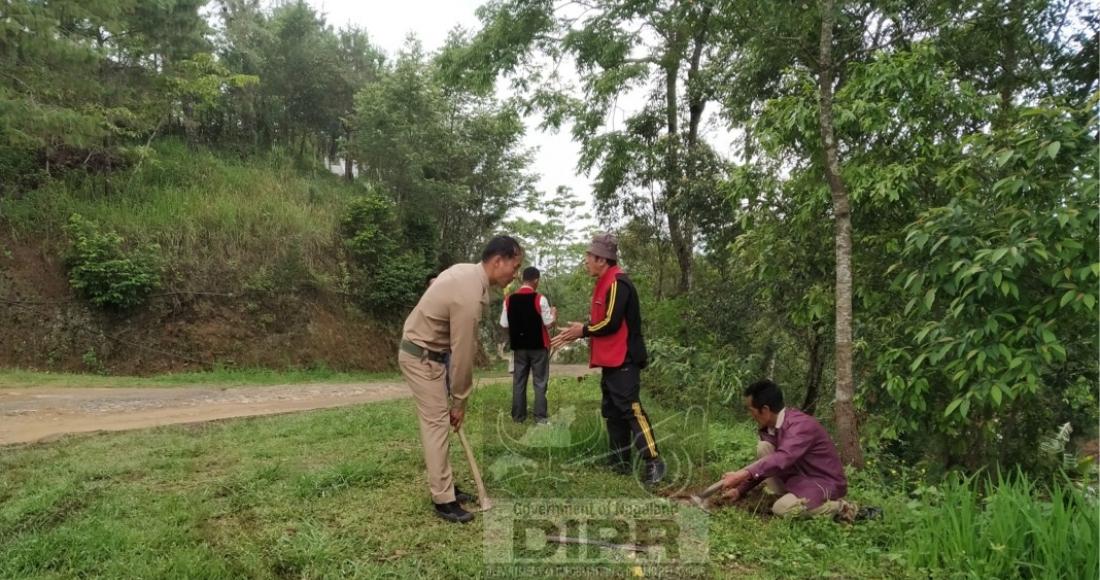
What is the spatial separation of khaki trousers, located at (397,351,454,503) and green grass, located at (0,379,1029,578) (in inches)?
9.2

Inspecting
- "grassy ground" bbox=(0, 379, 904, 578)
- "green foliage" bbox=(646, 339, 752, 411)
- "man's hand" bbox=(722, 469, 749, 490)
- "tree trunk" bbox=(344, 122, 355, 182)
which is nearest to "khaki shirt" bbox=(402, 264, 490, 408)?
"grassy ground" bbox=(0, 379, 904, 578)

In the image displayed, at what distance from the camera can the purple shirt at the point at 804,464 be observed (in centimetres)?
371

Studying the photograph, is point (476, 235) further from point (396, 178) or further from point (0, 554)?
point (0, 554)

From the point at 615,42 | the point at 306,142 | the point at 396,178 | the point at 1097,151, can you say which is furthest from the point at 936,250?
the point at 306,142

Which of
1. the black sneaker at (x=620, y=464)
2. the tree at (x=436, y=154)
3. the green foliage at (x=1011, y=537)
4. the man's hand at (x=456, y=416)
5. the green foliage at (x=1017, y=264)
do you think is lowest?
the black sneaker at (x=620, y=464)

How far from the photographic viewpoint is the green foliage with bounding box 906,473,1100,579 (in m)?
2.76

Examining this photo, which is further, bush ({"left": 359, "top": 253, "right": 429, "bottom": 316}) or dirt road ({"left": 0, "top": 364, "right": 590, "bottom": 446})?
bush ({"left": 359, "top": 253, "right": 429, "bottom": 316})

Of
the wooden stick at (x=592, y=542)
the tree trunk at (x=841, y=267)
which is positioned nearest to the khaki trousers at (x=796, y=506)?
the wooden stick at (x=592, y=542)

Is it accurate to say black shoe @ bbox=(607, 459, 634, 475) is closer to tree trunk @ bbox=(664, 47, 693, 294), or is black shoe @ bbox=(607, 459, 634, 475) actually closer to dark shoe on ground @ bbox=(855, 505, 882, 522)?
dark shoe on ground @ bbox=(855, 505, 882, 522)

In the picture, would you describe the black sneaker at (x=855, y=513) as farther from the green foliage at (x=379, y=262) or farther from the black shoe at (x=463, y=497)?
the green foliage at (x=379, y=262)

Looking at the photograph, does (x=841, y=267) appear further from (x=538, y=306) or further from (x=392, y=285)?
(x=392, y=285)

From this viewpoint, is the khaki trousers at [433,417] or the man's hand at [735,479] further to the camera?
the khaki trousers at [433,417]

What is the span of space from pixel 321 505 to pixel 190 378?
10.0 metres

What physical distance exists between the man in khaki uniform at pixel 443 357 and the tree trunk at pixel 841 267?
9.23 feet
